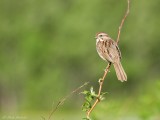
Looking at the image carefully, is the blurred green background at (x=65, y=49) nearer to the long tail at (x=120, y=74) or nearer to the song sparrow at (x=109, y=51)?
the song sparrow at (x=109, y=51)

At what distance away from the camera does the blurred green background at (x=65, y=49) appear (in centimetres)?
4622

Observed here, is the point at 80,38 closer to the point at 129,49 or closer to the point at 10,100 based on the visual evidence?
the point at 129,49

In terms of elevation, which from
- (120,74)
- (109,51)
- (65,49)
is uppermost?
(65,49)

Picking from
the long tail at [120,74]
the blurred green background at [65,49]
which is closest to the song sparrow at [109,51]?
the long tail at [120,74]

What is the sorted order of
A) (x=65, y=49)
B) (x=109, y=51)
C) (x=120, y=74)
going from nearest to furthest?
(x=120, y=74) < (x=109, y=51) < (x=65, y=49)

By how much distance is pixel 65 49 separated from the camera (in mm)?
48469

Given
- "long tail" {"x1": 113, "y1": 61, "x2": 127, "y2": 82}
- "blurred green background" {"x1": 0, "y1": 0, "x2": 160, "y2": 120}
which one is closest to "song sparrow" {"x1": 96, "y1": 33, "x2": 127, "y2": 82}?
"long tail" {"x1": 113, "y1": 61, "x2": 127, "y2": 82}

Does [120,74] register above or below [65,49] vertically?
below

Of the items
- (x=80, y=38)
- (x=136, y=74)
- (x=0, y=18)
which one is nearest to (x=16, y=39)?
(x=0, y=18)

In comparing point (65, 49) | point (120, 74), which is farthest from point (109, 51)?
point (65, 49)

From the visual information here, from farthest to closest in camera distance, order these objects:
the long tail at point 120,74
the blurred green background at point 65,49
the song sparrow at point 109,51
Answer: the blurred green background at point 65,49
the song sparrow at point 109,51
the long tail at point 120,74

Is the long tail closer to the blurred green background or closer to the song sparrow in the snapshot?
the song sparrow

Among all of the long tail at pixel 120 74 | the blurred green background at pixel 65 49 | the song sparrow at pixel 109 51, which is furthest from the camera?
the blurred green background at pixel 65 49

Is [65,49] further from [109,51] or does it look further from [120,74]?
[120,74]
